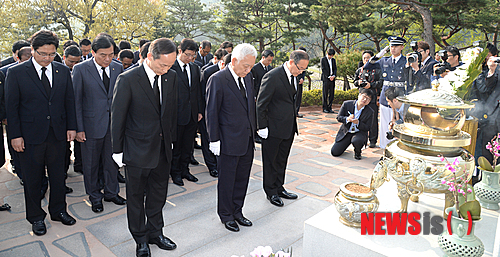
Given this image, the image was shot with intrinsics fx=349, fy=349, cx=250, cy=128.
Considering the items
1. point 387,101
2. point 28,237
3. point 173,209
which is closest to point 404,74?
point 387,101

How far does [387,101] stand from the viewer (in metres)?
6.02

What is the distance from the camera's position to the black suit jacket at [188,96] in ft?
15.1

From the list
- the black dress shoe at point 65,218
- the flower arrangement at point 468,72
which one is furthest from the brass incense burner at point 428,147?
the black dress shoe at point 65,218

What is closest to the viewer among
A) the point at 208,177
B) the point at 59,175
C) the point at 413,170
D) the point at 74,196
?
the point at 413,170

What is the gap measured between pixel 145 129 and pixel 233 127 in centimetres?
85

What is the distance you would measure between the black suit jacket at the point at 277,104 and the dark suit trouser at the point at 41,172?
2013mm

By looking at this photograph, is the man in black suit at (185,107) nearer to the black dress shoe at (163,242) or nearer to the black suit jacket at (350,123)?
the black dress shoe at (163,242)

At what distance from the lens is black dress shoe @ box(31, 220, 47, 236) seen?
321 cm

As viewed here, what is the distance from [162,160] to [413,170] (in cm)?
193

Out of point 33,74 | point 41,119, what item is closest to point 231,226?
point 41,119

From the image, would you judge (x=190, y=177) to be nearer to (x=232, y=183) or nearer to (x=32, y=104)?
(x=232, y=183)

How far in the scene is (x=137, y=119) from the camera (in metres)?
2.74

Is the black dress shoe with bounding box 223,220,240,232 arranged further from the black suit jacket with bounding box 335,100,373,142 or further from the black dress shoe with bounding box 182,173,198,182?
the black suit jacket with bounding box 335,100,373,142

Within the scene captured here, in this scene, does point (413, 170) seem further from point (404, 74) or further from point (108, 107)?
point (404, 74)
